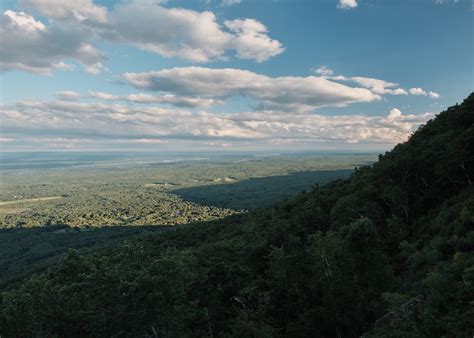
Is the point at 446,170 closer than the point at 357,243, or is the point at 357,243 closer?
the point at 357,243

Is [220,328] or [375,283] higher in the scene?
[375,283]

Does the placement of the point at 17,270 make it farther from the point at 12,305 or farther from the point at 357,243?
the point at 357,243

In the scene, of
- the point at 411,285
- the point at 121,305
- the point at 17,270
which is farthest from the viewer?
the point at 17,270

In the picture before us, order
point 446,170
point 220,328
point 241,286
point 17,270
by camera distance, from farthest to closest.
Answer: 1. point 17,270
2. point 446,170
3. point 241,286
4. point 220,328

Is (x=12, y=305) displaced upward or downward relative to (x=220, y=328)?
upward

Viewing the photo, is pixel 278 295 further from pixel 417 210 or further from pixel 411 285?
pixel 417 210

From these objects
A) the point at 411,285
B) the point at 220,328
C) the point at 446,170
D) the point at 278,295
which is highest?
the point at 446,170

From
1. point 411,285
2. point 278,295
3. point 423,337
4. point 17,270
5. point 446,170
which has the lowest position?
point 17,270

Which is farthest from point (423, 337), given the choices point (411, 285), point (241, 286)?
point (241, 286)

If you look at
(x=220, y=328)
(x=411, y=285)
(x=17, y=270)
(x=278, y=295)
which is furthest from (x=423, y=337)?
(x=17, y=270)
